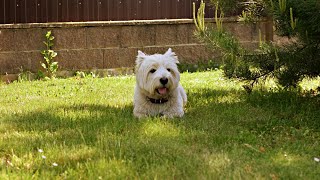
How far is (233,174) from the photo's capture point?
12.5ft

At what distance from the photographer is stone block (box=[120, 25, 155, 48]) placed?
430 inches

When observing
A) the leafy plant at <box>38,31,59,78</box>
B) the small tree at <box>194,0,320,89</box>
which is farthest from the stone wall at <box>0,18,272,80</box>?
the small tree at <box>194,0,320,89</box>

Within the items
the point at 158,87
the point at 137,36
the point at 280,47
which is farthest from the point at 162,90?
the point at 137,36

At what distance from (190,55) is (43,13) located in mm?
3129

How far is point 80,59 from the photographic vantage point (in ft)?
34.9

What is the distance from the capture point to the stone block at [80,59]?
413 inches

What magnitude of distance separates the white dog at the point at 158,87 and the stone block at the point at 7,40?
4797 mm

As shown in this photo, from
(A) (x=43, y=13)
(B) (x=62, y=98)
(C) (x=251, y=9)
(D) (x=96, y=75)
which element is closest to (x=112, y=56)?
(D) (x=96, y=75)

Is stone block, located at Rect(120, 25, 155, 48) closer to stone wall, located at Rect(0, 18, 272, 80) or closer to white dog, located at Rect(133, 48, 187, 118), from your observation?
stone wall, located at Rect(0, 18, 272, 80)

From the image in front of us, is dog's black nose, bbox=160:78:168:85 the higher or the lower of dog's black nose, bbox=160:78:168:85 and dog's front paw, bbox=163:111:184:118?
the higher

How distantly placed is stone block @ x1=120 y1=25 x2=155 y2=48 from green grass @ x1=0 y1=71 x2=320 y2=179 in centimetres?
325

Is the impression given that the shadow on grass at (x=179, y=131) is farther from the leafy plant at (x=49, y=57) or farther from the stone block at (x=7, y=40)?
the stone block at (x=7, y=40)

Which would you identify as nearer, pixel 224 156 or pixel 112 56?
pixel 224 156

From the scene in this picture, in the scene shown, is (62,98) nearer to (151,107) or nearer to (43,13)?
(151,107)
